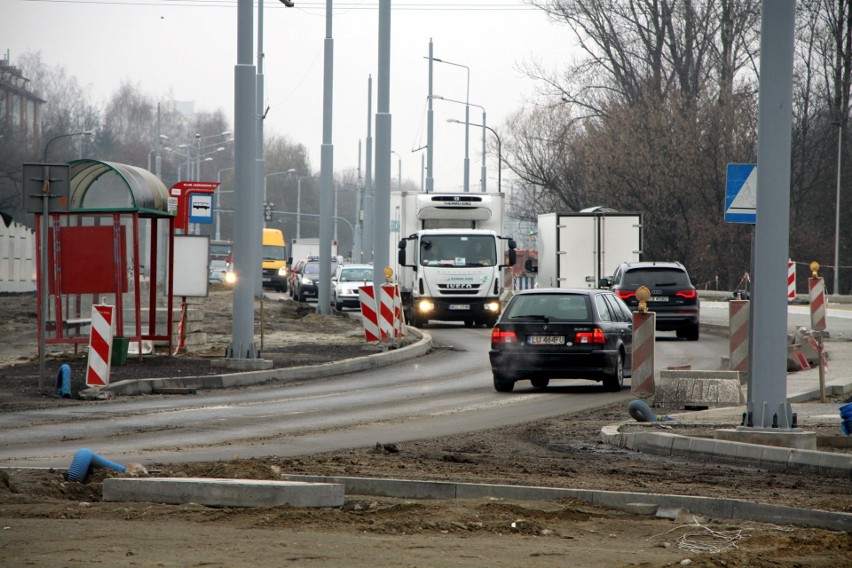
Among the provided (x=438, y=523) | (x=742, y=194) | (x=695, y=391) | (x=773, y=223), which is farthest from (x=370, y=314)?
(x=438, y=523)

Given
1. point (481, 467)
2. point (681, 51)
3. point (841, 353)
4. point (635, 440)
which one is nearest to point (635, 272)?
point (841, 353)

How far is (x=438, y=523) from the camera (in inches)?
295

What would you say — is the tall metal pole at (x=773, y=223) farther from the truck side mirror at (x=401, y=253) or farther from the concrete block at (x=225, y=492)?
the truck side mirror at (x=401, y=253)

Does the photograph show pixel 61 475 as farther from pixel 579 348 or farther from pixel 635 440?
pixel 579 348

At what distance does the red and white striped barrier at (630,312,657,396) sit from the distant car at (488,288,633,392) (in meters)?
1.04

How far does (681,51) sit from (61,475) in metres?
49.7

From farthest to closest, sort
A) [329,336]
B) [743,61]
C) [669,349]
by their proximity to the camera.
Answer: [743,61] → [329,336] → [669,349]

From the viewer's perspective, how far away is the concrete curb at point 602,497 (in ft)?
25.3

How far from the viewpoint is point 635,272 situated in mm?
30656

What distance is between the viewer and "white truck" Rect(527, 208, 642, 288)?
119 ft

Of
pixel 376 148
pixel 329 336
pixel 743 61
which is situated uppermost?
pixel 743 61

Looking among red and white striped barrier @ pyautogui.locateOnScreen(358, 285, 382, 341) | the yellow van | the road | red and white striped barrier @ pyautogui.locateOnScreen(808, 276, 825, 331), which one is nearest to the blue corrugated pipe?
the road

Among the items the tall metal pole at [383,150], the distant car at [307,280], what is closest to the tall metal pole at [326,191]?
the tall metal pole at [383,150]

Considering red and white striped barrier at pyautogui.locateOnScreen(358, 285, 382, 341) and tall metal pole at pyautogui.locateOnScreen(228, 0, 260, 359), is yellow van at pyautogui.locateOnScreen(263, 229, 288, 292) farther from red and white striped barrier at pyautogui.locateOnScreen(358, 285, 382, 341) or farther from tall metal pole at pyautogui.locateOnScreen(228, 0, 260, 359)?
tall metal pole at pyautogui.locateOnScreen(228, 0, 260, 359)
